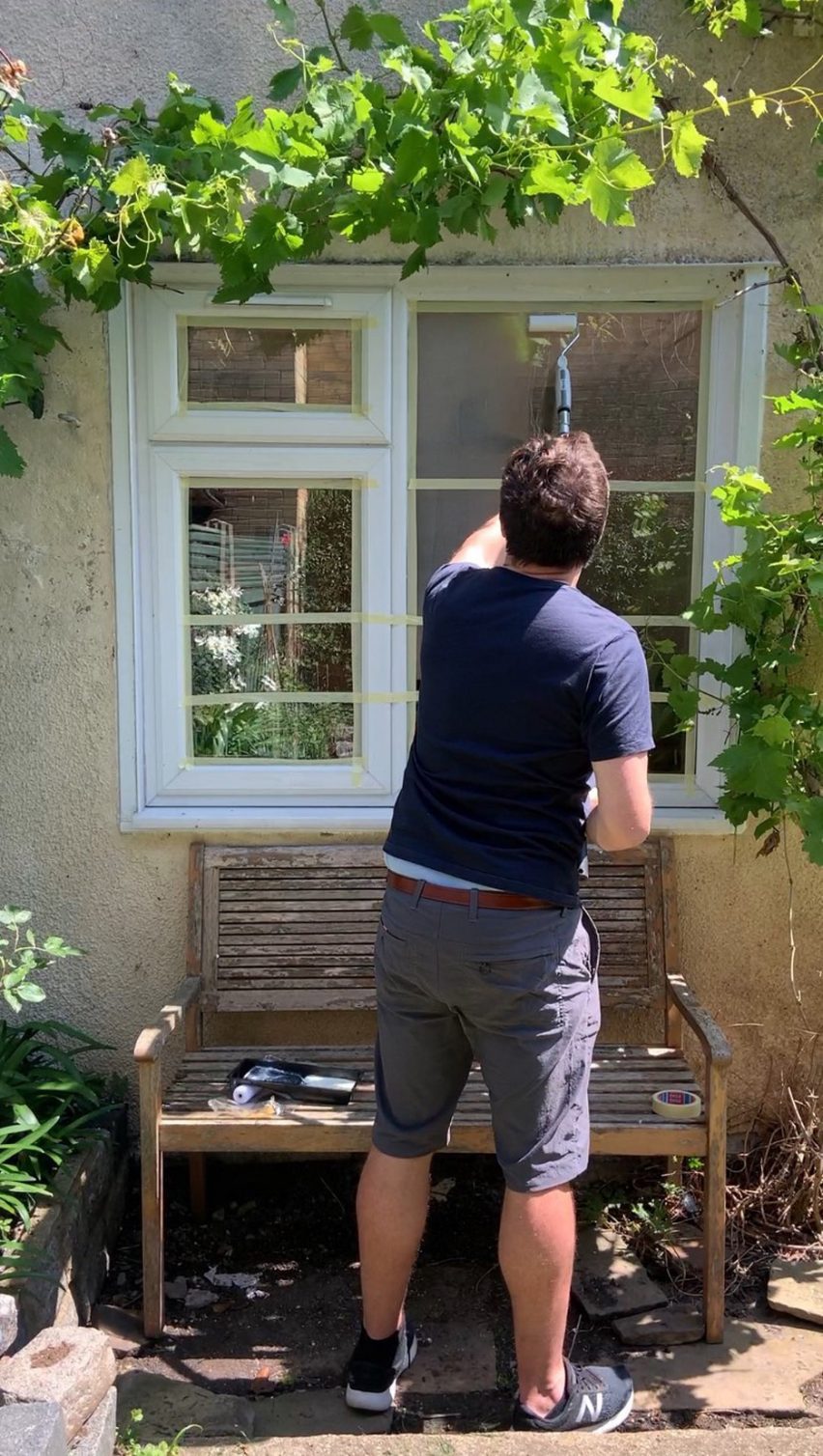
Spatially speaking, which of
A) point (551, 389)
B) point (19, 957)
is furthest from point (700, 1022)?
point (19, 957)

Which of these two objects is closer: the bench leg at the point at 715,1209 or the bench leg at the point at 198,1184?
the bench leg at the point at 715,1209

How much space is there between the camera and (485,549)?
257 centimetres

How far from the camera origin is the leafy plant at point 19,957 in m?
2.80

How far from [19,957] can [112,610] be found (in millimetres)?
1074

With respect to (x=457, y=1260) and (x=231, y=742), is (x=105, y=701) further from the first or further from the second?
(x=457, y=1260)

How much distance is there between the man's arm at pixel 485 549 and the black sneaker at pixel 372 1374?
174 cm

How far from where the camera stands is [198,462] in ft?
11.1

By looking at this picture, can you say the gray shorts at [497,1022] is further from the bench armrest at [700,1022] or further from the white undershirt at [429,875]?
the bench armrest at [700,1022]

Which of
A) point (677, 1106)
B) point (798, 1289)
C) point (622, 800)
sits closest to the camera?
point (622, 800)

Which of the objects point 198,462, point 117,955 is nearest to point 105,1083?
point 117,955

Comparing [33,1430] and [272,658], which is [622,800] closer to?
[33,1430]

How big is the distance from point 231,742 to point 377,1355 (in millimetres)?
1764

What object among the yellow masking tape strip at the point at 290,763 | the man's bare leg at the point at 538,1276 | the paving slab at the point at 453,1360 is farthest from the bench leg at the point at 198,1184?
the man's bare leg at the point at 538,1276

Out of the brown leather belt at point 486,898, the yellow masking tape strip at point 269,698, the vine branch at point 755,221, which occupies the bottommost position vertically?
the brown leather belt at point 486,898
